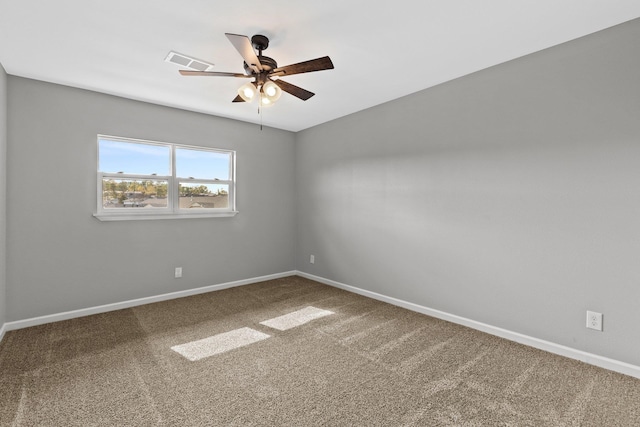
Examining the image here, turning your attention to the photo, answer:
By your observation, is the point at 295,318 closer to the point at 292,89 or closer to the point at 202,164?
the point at 292,89

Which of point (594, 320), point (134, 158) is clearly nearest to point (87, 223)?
point (134, 158)

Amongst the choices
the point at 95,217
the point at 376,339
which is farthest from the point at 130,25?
the point at 376,339

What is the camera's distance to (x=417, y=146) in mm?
3332

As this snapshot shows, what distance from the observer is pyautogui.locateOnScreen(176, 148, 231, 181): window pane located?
12.8 feet

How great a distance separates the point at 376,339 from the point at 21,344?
3.09 meters

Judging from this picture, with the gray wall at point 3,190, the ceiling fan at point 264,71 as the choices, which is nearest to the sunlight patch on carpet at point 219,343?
the gray wall at point 3,190

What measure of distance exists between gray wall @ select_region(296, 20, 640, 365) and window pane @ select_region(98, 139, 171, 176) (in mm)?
2551

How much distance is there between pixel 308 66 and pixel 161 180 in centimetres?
268

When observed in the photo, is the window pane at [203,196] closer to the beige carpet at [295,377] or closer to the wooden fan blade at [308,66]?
the beige carpet at [295,377]

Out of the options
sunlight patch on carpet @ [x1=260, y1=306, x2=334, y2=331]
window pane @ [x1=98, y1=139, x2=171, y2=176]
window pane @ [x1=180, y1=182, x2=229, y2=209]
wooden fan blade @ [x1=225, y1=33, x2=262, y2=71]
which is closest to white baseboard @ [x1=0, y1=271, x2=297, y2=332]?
window pane @ [x1=180, y1=182, x2=229, y2=209]

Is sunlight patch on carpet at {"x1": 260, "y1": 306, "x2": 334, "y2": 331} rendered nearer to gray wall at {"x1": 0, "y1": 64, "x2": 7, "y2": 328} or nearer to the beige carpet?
the beige carpet

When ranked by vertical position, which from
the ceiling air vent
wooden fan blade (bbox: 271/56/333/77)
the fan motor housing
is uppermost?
the ceiling air vent

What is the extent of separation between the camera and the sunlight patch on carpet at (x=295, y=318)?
2.97 meters

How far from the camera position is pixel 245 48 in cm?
190
